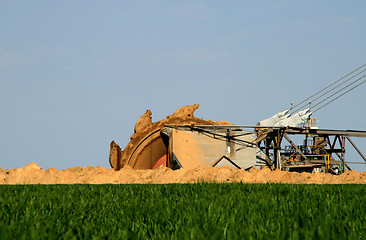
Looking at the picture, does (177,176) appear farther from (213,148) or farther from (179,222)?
(179,222)

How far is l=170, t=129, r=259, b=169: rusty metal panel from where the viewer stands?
3148 centimetres

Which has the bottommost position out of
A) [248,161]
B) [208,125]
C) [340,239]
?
[340,239]

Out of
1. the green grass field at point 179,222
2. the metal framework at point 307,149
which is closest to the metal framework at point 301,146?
the metal framework at point 307,149

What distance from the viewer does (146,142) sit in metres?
32.9

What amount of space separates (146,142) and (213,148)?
17.5 ft

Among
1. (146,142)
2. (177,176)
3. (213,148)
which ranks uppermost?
(146,142)

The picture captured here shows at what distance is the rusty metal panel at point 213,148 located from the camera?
3148 cm

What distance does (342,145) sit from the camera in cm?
3556

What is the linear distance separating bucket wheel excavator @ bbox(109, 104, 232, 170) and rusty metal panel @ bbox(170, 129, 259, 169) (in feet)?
4.46

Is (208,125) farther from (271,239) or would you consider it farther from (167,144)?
(271,239)

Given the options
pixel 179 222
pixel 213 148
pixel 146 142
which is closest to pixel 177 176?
pixel 213 148

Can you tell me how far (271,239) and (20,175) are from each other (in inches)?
979

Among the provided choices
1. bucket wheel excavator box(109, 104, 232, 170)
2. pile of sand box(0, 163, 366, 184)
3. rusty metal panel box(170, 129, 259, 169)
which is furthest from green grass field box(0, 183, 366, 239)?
bucket wheel excavator box(109, 104, 232, 170)

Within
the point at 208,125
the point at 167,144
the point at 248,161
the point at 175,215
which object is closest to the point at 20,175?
the point at 167,144
